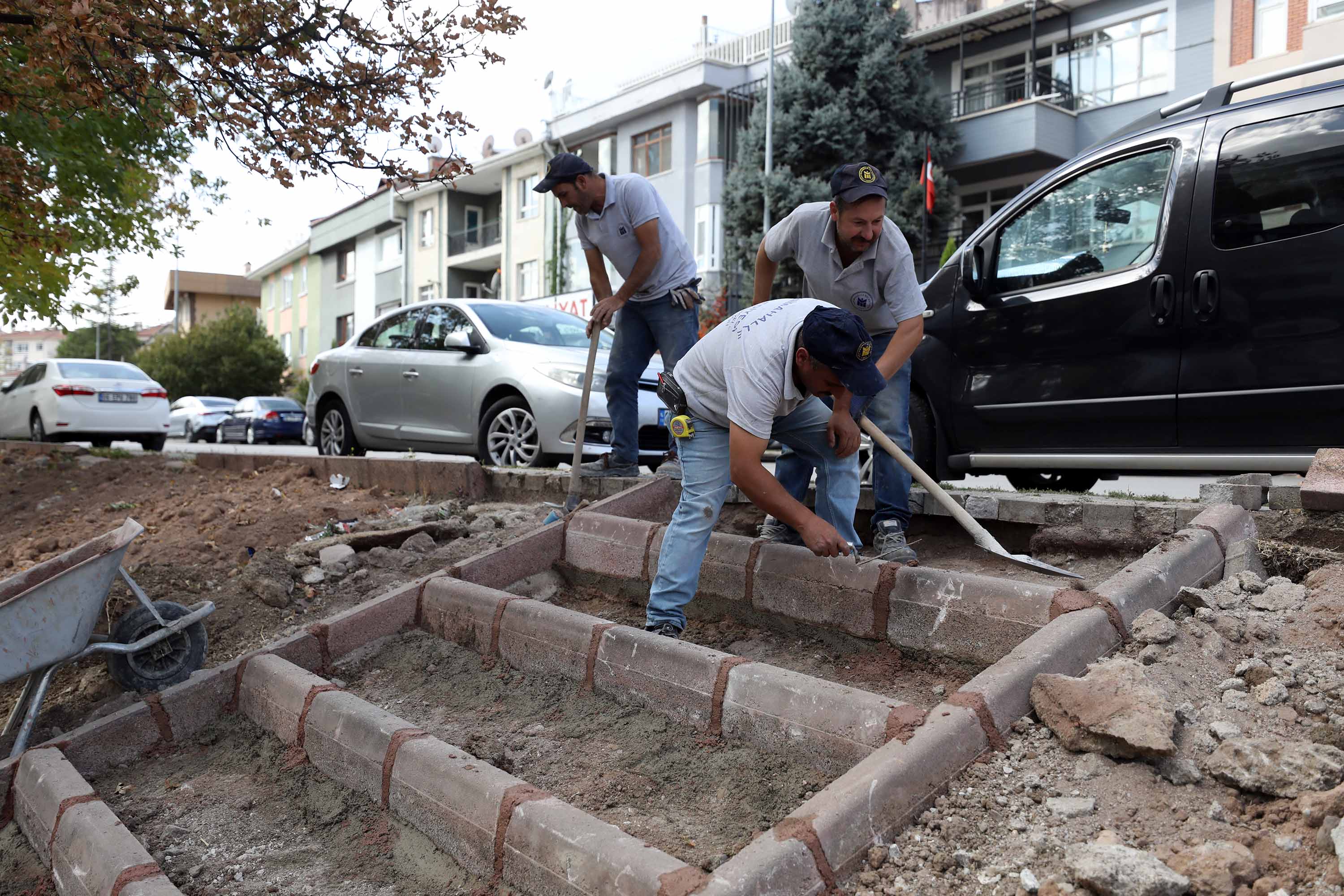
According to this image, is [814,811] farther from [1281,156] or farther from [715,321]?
[715,321]

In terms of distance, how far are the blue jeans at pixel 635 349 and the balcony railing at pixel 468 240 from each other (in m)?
27.9

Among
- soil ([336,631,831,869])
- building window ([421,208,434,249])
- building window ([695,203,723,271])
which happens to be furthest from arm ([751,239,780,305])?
building window ([421,208,434,249])

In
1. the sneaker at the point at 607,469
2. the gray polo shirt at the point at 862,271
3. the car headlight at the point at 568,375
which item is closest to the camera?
the gray polo shirt at the point at 862,271

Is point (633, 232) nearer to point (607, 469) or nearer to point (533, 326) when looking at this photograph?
point (607, 469)

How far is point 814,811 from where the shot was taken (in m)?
2.23

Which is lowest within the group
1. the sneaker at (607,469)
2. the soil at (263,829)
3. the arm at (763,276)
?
the soil at (263,829)

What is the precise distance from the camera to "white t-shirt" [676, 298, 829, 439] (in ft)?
11.1

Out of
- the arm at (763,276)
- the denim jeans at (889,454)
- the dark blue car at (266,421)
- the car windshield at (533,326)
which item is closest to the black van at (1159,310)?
the denim jeans at (889,454)

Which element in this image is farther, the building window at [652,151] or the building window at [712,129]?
the building window at [652,151]

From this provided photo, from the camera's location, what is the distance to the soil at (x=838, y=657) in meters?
3.25

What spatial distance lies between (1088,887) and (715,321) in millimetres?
18774

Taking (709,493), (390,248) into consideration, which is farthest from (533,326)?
(390,248)

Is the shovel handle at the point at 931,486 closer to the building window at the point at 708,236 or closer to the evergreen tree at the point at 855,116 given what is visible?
the evergreen tree at the point at 855,116

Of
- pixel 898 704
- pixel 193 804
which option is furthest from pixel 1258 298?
pixel 193 804
